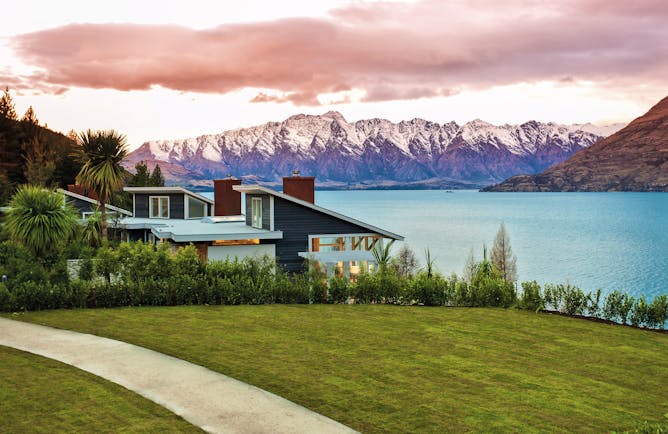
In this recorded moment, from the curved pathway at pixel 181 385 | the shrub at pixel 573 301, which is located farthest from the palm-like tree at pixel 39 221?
the shrub at pixel 573 301

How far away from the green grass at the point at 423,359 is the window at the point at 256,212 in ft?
42.4

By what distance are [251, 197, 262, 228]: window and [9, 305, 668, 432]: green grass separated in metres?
12.9

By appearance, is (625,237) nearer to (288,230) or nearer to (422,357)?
(288,230)

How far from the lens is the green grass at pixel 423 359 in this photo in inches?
371

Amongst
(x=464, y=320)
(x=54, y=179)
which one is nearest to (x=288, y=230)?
(x=464, y=320)

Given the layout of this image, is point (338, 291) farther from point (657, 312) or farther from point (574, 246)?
point (574, 246)

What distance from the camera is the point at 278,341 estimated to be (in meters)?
13.4

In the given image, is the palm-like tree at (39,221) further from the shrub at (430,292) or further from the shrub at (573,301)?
the shrub at (573,301)

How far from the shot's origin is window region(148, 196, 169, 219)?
43.1 m

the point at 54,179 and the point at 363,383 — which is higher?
the point at 54,179

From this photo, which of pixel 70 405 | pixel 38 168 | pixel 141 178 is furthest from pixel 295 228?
pixel 141 178

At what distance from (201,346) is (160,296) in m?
5.62

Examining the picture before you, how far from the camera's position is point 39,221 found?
63.2 feet

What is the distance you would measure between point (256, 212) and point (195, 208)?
46.7 feet
